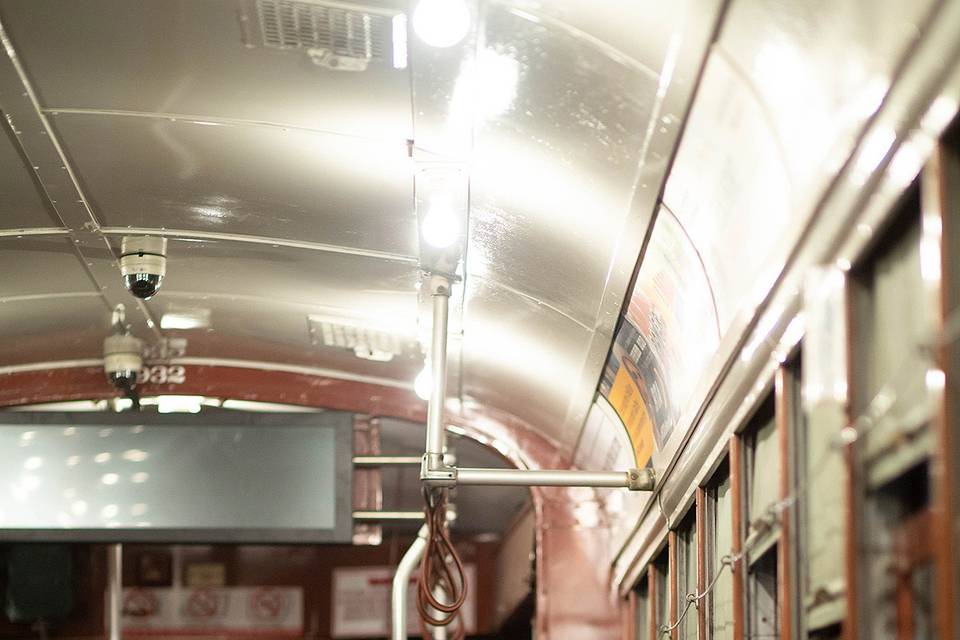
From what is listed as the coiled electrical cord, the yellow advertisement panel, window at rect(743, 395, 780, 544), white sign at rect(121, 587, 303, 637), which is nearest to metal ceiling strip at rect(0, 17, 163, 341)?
the coiled electrical cord

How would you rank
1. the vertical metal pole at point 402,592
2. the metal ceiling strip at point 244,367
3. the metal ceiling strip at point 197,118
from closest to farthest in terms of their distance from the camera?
the metal ceiling strip at point 197,118, the vertical metal pole at point 402,592, the metal ceiling strip at point 244,367

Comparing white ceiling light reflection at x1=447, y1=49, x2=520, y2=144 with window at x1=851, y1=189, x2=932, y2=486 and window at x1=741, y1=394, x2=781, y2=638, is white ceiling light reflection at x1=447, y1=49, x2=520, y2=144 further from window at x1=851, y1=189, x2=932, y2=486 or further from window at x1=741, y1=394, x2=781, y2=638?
window at x1=851, y1=189, x2=932, y2=486

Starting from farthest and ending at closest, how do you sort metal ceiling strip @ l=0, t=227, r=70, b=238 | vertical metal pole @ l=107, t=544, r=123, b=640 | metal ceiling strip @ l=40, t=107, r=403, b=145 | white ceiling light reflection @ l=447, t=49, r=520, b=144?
vertical metal pole @ l=107, t=544, r=123, b=640, metal ceiling strip @ l=0, t=227, r=70, b=238, metal ceiling strip @ l=40, t=107, r=403, b=145, white ceiling light reflection @ l=447, t=49, r=520, b=144

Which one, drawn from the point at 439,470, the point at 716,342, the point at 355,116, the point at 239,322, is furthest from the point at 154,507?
the point at 716,342

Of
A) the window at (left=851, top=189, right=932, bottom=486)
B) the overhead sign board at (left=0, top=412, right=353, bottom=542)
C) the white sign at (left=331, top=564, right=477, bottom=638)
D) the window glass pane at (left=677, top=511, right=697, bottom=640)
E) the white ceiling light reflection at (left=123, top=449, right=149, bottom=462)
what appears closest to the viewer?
the window at (left=851, top=189, right=932, bottom=486)

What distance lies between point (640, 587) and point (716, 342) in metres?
2.94

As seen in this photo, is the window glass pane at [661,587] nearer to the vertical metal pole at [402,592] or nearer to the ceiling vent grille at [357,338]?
the vertical metal pole at [402,592]

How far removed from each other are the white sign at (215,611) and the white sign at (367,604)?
329 millimetres

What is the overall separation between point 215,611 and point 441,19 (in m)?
8.60

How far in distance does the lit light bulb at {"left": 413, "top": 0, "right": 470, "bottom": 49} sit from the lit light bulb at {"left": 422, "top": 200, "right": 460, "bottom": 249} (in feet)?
3.87

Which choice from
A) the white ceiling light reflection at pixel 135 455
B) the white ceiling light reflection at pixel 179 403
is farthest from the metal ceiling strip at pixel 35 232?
the white ceiling light reflection at pixel 179 403

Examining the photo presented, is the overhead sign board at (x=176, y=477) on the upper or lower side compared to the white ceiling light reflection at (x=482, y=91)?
lower

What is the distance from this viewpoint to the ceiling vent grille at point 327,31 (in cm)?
370

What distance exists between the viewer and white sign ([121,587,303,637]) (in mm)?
11133
